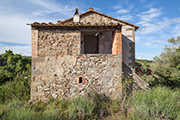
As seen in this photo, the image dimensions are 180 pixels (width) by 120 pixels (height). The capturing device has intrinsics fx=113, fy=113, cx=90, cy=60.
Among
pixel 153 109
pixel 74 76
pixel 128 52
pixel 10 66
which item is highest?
pixel 128 52

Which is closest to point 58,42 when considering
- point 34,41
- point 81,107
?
point 34,41

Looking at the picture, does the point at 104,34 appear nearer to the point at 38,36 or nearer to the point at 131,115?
the point at 38,36

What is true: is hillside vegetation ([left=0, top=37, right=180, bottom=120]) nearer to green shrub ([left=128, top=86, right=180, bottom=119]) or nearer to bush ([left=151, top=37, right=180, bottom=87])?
green shrub ([left=128, top=86, right=180, bottom=119])

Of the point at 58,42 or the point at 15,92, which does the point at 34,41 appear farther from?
the point at 15,92

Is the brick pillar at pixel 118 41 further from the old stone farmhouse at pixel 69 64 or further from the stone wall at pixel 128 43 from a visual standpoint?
the stone wall at pixel 128 43

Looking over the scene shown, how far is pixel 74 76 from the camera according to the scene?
207 inches

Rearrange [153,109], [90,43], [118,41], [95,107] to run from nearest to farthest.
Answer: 1. [153,109]
2. [95,107]
3. [118,41]
4. [90,43]

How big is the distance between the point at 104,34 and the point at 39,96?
210 inches

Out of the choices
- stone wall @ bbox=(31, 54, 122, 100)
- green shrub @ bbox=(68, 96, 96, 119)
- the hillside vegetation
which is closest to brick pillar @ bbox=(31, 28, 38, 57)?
stone wall @ bbox=(31, 54, 122, 100)

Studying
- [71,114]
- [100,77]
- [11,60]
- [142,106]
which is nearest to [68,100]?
[71,114]

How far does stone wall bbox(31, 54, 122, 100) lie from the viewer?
5227 millimetres

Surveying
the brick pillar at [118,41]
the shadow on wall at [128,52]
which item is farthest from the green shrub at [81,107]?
the shadow on wall at [128,52]

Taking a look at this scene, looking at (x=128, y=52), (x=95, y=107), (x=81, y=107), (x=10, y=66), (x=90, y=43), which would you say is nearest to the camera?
(x=81, y=107)

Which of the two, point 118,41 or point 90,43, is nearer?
point 118,41
